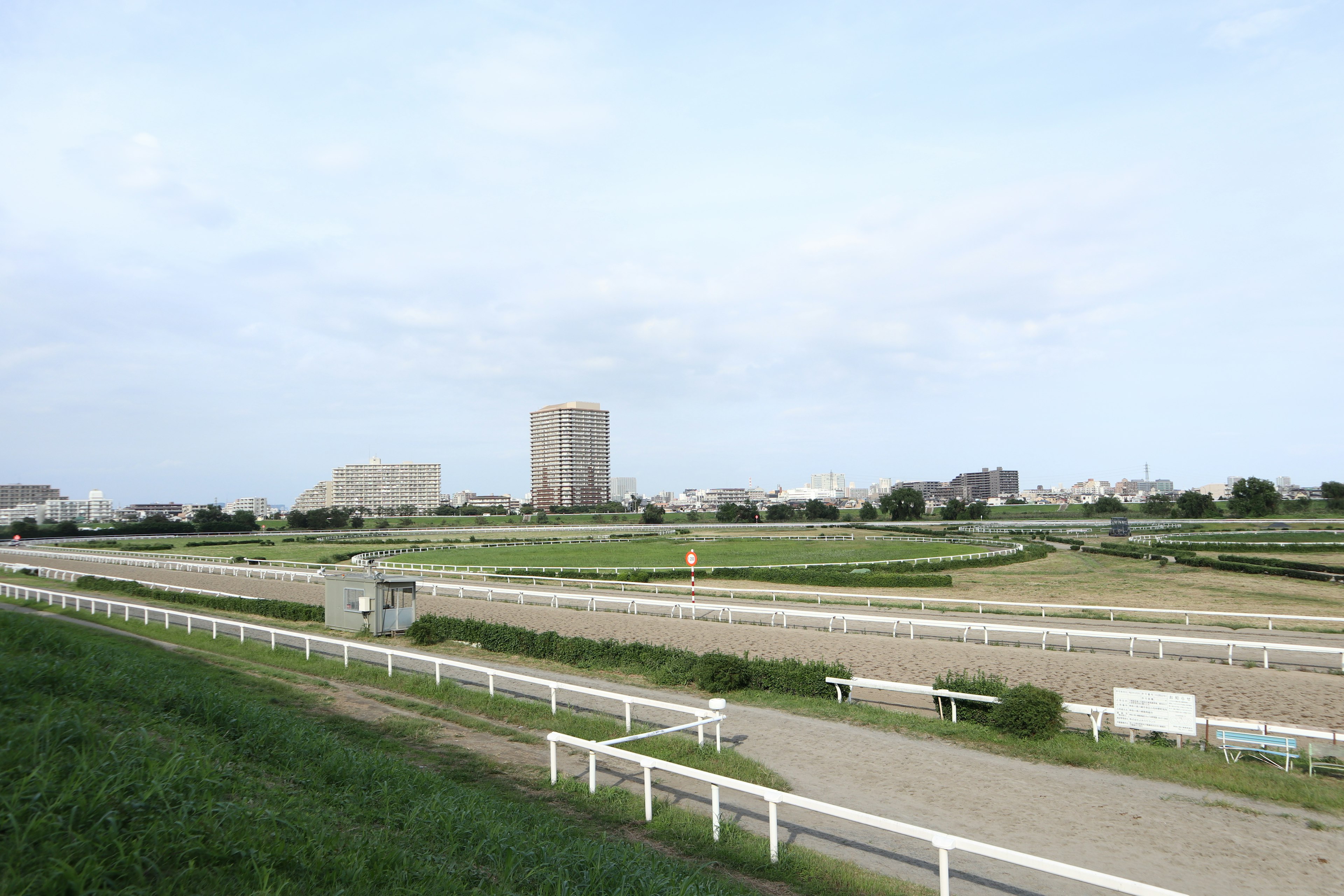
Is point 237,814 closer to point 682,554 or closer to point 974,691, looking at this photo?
point 974,691

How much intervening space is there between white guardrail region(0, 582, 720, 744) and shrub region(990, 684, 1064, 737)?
4004 millimetres

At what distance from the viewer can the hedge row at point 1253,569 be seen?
1394 inches

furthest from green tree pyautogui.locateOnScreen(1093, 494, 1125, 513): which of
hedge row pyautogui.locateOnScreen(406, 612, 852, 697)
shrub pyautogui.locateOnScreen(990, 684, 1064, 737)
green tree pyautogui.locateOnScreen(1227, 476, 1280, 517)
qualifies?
shrub pyautogui.locateOnScreen(990, 684, 1064, 737)

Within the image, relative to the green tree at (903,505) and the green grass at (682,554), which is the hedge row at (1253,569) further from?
the green tree at (903,505)

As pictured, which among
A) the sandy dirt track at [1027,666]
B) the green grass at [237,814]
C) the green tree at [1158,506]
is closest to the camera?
the green grass at [237,814]

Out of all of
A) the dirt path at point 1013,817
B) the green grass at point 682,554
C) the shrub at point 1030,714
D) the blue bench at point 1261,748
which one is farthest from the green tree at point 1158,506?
the dirt path at point 1013,817

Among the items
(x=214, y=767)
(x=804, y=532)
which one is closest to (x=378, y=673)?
(x=214, y=767)

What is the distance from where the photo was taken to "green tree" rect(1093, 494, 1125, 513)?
12019cm

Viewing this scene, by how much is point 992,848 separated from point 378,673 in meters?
11.8

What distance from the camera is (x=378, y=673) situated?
44.8 feet

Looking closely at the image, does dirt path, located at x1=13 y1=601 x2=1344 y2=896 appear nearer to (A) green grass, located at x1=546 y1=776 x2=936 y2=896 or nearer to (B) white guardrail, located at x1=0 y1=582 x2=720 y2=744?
(A) green grass, located at x1=546 y1=776 x2=936 y2=896

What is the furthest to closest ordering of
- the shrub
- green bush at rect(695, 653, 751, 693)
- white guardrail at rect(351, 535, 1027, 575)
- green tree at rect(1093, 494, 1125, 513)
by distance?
green tree at rect(1093, 494, 1125, 513) < white guardrail at rect(351, 535, 1027, 575) < green bush at rect(695, 653, 751, 693) < the shrub

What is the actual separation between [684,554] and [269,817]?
52894 millimetres

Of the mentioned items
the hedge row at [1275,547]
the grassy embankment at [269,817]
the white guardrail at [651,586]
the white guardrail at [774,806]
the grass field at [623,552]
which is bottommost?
the hedge row at [1275,547]
